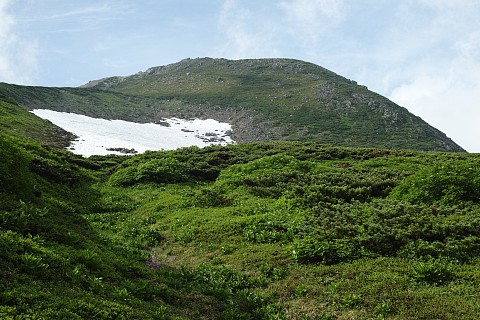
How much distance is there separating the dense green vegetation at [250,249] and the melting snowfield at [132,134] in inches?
1466

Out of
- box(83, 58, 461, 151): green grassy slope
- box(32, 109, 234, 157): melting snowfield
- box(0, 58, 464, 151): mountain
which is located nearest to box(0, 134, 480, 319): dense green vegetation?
box(32, 109, 234, 157): melting snowfield

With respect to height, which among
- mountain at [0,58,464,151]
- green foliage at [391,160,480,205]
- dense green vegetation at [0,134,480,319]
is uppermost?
mountain at [0,58,464,151]

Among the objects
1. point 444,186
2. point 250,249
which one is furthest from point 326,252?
point 444,186

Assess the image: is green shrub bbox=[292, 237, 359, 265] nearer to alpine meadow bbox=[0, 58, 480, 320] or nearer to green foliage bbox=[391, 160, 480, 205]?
alpine meadow bbox=[0, 58, 480, 320]

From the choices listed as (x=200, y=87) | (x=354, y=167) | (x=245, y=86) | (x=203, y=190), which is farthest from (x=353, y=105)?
(x=203, y=190)

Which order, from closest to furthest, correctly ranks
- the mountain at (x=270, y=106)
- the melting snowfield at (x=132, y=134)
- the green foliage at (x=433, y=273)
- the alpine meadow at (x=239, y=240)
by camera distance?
the alpine meadow at (x=239, y=240), the green foliage at (x=433, y=273), the melting snowfield at (x=132, y=134), the mountain at (x=270, y=106)

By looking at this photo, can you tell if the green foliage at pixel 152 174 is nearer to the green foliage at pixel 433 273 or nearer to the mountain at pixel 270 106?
the green foliage at pixel 433 273

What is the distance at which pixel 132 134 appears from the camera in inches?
3061

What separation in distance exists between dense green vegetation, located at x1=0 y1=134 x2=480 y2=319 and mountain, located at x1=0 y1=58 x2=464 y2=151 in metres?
71.8

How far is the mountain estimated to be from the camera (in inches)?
3851

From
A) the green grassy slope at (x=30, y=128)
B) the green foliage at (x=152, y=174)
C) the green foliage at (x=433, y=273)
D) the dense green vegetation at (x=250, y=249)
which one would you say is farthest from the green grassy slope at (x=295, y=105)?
the green foliage at (x=433, y=273)

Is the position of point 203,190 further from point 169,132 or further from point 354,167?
point 169,132

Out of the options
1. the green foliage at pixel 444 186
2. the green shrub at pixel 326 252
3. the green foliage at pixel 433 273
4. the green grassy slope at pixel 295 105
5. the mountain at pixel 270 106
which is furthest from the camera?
the green grassy slope at pixel 295 105

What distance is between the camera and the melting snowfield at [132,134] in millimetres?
59156
